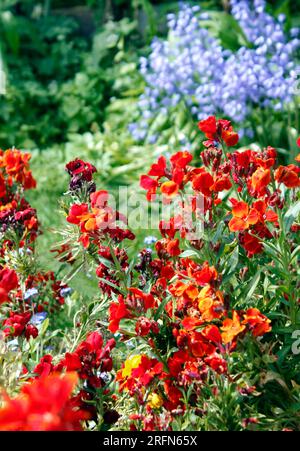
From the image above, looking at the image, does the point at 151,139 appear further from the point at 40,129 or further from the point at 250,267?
the point at 250,267

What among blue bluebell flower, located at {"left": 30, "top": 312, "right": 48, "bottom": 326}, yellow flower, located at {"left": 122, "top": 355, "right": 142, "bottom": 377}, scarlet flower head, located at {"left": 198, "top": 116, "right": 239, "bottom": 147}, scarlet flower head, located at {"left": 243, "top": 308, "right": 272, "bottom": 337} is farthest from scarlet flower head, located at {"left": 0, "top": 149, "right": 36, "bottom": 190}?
scarlet flower head, located at {"left": 243, "top": 308, "right": 272, "bottom": 337}

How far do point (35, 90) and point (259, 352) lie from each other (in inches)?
179

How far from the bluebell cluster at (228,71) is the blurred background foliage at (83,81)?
0.64 ft

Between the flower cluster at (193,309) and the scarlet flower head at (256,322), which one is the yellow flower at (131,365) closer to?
the flower cluster at (193,309)

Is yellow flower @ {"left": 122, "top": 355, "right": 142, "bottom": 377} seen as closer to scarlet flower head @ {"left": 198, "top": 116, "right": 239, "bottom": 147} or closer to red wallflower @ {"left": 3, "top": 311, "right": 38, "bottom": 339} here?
red wallflower @ {"left": 3, "top": 311, "right": 38, "bottom": 339}

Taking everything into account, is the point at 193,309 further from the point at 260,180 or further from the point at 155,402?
the point at 260,180

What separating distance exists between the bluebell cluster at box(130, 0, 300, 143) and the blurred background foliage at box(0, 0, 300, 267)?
20 cm

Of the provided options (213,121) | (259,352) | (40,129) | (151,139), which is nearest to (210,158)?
(213,121)

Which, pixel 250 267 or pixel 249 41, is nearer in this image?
pixel 250 267

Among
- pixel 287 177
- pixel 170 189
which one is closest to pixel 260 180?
pixel 287 177

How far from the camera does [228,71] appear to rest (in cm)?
463

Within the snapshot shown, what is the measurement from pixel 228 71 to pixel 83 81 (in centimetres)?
177

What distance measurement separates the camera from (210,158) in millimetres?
2176

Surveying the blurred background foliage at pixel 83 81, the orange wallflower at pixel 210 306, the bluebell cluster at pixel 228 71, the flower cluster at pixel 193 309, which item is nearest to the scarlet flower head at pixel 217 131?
the flower cluster at pixel 193 309
